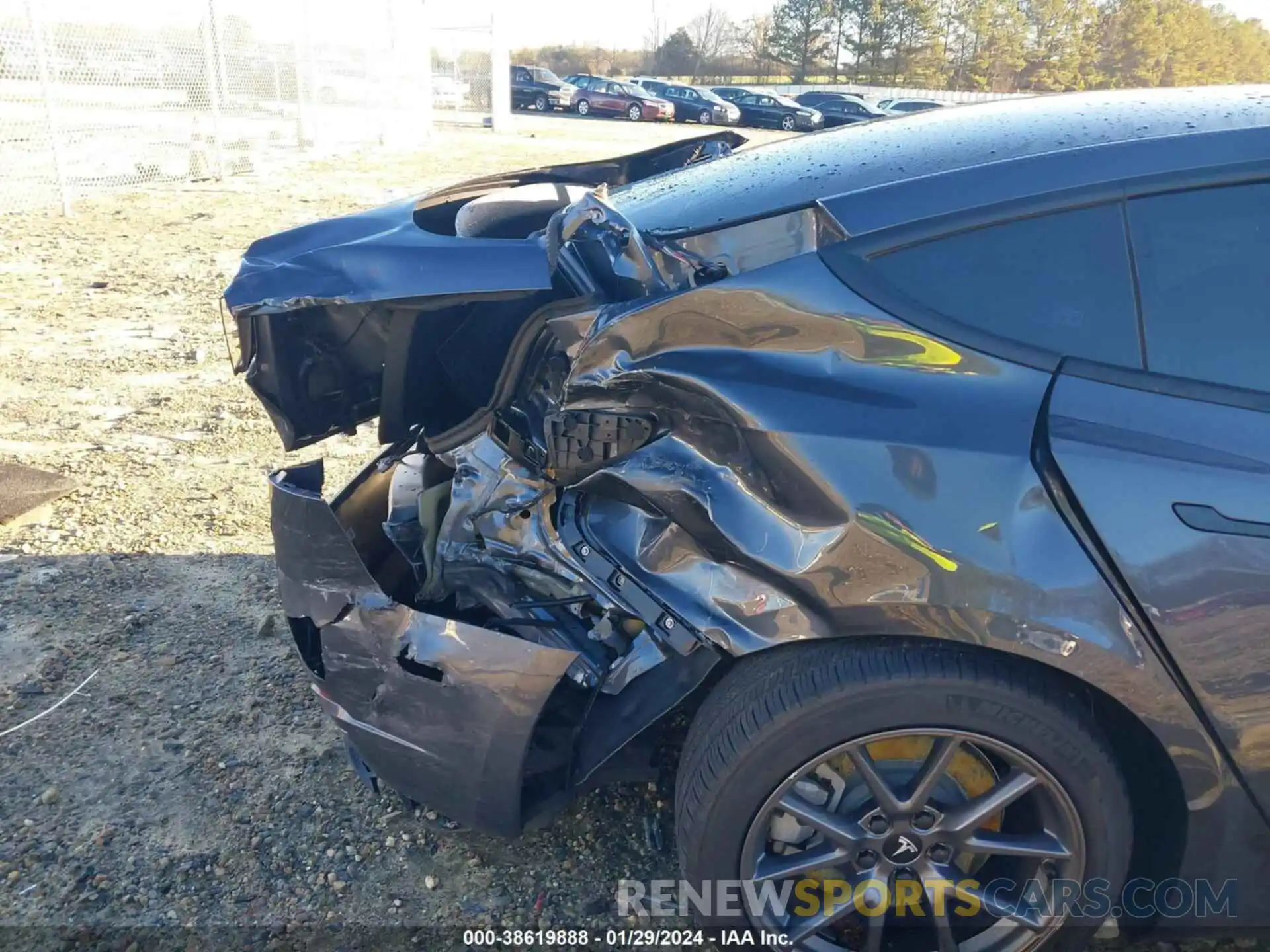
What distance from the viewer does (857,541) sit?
68.4 inches

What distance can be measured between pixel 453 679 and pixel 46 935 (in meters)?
1.17

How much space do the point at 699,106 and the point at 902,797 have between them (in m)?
33.7

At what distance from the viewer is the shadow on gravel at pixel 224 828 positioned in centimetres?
223

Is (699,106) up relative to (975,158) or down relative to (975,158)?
up

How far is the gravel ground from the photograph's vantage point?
7.43ft

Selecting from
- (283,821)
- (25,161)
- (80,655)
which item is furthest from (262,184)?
(283,821)

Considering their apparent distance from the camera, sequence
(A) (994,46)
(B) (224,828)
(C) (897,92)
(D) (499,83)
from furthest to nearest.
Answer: (A) (994,46) < (C) (897,92) < (D) (499,83) < (B) (224,828)

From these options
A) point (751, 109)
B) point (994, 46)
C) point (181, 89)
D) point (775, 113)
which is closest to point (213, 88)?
point (181, 89)

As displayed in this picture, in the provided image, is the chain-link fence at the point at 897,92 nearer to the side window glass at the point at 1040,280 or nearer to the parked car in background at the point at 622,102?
the parked car in background at the point at 622,102

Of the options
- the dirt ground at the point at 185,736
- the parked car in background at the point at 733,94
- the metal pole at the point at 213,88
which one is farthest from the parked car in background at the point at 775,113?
the dirt ground at the point at 185,736

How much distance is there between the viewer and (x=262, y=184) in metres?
12.4

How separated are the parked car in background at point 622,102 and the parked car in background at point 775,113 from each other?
2.62 metres

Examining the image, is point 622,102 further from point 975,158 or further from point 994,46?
point 975,158

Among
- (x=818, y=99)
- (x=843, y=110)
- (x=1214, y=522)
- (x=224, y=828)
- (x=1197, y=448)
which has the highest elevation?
(x=818, y=99)
